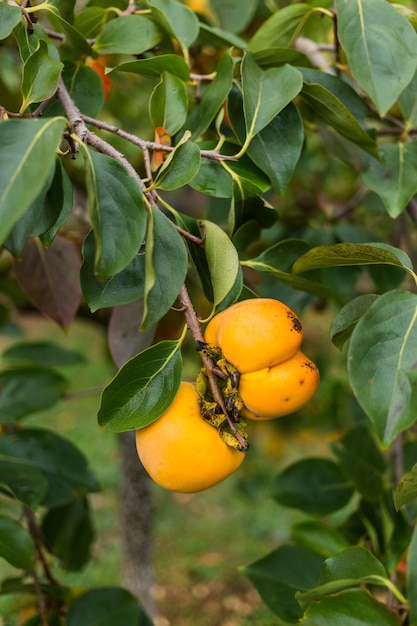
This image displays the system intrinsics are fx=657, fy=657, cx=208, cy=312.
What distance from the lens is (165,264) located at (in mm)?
553

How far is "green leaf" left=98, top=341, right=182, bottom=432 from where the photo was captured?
0.57 metres

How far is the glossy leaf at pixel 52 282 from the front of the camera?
0.91 m

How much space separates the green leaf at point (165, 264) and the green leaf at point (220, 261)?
0.05 meters

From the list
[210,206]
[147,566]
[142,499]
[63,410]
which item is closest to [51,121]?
[210,206]

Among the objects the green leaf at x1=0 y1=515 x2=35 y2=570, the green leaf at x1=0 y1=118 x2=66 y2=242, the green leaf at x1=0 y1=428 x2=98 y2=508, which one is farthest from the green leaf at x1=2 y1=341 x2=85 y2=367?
the green leaf at x1=0 y1=118 x2=66 y2=242

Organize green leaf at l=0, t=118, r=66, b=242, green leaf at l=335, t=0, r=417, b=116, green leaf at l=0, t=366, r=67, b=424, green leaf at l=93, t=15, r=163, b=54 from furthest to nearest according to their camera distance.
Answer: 1. green leaf at l=0, t=366, r=67, b=424
2. green leaf at l=93, t=15, r=163, b=54
3. green leaf at l=335, t=0, r=417, b=116
4. green leaf at l=0, t=118, r=66, b=242

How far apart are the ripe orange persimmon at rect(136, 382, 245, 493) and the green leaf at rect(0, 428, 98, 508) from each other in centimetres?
48

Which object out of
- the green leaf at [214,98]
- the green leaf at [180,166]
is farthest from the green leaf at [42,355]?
the green leaf at [180,166]

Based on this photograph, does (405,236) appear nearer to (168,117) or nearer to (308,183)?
(168,117)

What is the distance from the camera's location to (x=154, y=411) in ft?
1.87

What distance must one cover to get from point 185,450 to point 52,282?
17.6 inches

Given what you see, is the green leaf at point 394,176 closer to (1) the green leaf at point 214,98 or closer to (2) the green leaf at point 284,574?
(1) the green leaf at point 214,98

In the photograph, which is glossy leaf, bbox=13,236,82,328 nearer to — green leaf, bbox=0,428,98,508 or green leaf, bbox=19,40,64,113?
green leaf, bbox=0,428,98,508

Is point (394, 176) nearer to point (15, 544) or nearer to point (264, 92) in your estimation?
point (264, 92)
